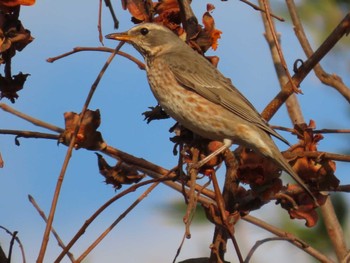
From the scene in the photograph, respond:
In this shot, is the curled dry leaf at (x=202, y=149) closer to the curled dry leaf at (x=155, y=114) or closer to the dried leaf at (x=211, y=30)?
the curled dry leaf at (x=155, y=114)

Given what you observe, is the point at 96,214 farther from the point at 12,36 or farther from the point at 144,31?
the point at 144,31

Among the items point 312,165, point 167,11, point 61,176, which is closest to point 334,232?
point 312,165

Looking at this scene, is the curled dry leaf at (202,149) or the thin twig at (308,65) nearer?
the thin twig at (308,65)

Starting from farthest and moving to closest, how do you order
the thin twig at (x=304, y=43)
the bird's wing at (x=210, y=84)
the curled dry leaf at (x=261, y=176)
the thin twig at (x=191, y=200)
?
the bird's wing at (x=210, y=84) < the thin twig at (x=304, y=43) < the curled dry leaf at (x=261, y=176) < the thin twig at (x=191, y=200)

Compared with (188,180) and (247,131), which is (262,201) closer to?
(188,180)

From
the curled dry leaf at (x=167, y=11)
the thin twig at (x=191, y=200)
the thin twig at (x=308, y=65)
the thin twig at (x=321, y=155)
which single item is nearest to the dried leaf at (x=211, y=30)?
the curled dry leaf at (x=167, y=11)
